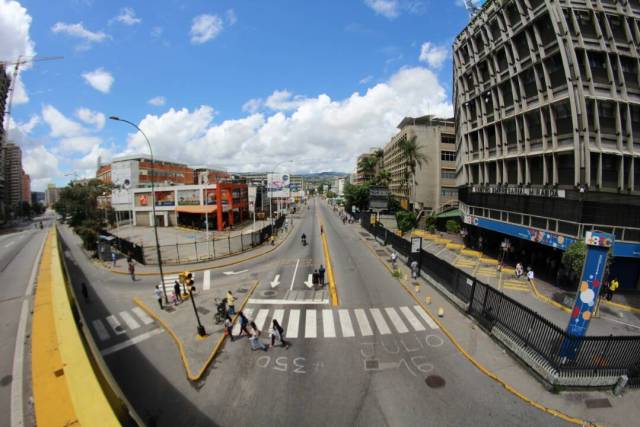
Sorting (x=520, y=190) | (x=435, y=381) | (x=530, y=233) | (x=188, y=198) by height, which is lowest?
(x=435, y=381)

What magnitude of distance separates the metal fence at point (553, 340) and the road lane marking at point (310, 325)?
9.00 metres

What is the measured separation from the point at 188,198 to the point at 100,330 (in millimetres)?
43309

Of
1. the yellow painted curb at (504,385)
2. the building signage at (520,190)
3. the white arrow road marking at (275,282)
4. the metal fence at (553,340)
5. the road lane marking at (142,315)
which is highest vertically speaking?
the building signage at (520,190)

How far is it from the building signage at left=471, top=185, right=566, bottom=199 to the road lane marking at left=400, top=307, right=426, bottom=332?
1630 centimetres

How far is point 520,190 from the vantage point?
26078mm

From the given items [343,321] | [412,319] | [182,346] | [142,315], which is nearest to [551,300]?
[412,319]

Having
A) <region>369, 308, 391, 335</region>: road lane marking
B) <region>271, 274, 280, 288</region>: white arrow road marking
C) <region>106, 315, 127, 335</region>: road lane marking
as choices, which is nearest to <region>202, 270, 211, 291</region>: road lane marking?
<region>271, 274, 280, 288</region>: white arrow road marking

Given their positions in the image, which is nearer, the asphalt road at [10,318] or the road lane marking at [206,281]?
the asphalt road at [10,318]

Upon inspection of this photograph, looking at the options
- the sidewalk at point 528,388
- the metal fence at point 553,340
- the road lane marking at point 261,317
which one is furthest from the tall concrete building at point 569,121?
the road lane marking at point 261,317

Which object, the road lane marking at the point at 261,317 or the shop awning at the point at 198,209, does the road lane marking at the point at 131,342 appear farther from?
the shop awning at the point at 198,209

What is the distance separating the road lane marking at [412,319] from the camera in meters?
Answer: 14.9

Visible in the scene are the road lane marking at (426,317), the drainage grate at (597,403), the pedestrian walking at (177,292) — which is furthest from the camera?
the pedestrian walking at (177,292)

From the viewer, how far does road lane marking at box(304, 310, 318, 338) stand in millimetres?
14383

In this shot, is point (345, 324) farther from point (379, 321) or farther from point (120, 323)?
point (120, 323)
